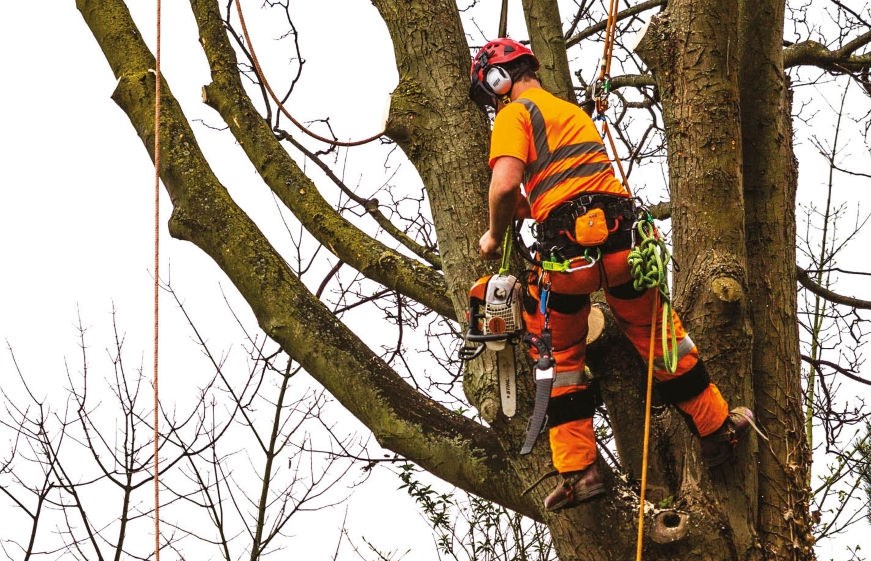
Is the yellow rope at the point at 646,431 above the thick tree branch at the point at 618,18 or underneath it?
underneath

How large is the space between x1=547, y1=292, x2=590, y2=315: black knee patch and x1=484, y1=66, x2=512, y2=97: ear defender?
0.82 meters

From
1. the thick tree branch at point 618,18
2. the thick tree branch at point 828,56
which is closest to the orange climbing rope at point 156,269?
the thick tree branch at point 618,18

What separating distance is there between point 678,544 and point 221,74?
3100 mm

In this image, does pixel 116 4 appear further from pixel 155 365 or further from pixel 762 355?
pixel 762 355

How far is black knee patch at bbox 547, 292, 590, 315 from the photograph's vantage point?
354cm

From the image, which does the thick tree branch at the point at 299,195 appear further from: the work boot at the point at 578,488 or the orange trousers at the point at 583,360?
the work boot at the point at 578,488

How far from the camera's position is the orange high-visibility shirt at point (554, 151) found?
3.52m

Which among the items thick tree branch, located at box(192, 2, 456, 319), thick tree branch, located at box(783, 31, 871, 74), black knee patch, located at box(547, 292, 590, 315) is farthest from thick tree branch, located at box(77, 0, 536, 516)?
thick tree branch, located at box(783, 31, 871, 74)

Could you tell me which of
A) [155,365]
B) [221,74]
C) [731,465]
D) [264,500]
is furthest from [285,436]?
[731,465]

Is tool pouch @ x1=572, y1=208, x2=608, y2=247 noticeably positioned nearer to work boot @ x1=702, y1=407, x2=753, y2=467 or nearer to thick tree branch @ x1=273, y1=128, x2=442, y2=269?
work boot @ x1=702, y1=407, x2=753, y2=467

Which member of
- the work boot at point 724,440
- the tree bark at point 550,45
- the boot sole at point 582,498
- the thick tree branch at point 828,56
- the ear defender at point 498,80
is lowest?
the boot sole at point 582,498

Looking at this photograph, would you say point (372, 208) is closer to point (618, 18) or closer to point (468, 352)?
point (618, 18)

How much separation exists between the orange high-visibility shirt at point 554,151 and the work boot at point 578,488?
91 centimetres

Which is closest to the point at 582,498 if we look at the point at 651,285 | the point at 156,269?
the point at 651,285
